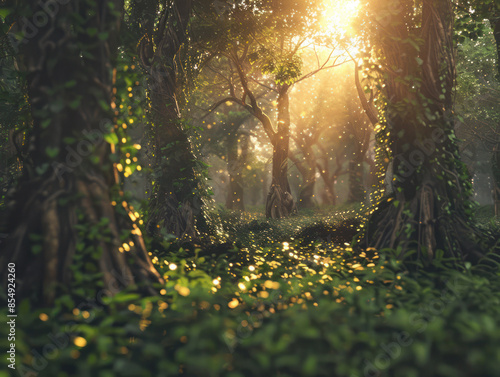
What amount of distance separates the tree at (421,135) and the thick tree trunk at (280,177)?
11.8m

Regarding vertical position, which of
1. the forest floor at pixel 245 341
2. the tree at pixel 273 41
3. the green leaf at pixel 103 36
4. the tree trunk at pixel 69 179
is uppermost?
the tree at pixel 273 41

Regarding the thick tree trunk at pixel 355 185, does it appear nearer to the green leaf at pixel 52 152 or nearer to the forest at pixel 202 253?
the forest at pixel 202 253

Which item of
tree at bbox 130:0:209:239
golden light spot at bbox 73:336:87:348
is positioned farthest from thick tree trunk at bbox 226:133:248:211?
golden light spot at bbox 73:336:87:348

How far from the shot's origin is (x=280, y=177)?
777 inches

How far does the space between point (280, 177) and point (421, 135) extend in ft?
43.1

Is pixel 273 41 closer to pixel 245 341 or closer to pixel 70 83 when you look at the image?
pixel 70 83

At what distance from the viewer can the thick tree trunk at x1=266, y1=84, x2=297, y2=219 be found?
19.1 meters

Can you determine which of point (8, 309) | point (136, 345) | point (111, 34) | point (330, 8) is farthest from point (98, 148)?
point (330, 8)

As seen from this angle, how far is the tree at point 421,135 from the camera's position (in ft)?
21.0

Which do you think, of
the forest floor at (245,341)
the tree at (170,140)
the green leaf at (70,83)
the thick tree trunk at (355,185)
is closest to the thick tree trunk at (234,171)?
the thick tree trunk at (355,185)

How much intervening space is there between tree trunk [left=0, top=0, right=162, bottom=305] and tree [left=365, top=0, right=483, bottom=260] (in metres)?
4.65

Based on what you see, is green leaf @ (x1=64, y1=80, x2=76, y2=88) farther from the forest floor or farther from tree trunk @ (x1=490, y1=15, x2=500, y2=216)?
tree trunk @ (x1=490, y1=15, x2=500, y2=216)

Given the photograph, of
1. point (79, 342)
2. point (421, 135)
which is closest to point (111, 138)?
point (79, 342)

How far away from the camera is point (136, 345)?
2895 mm
